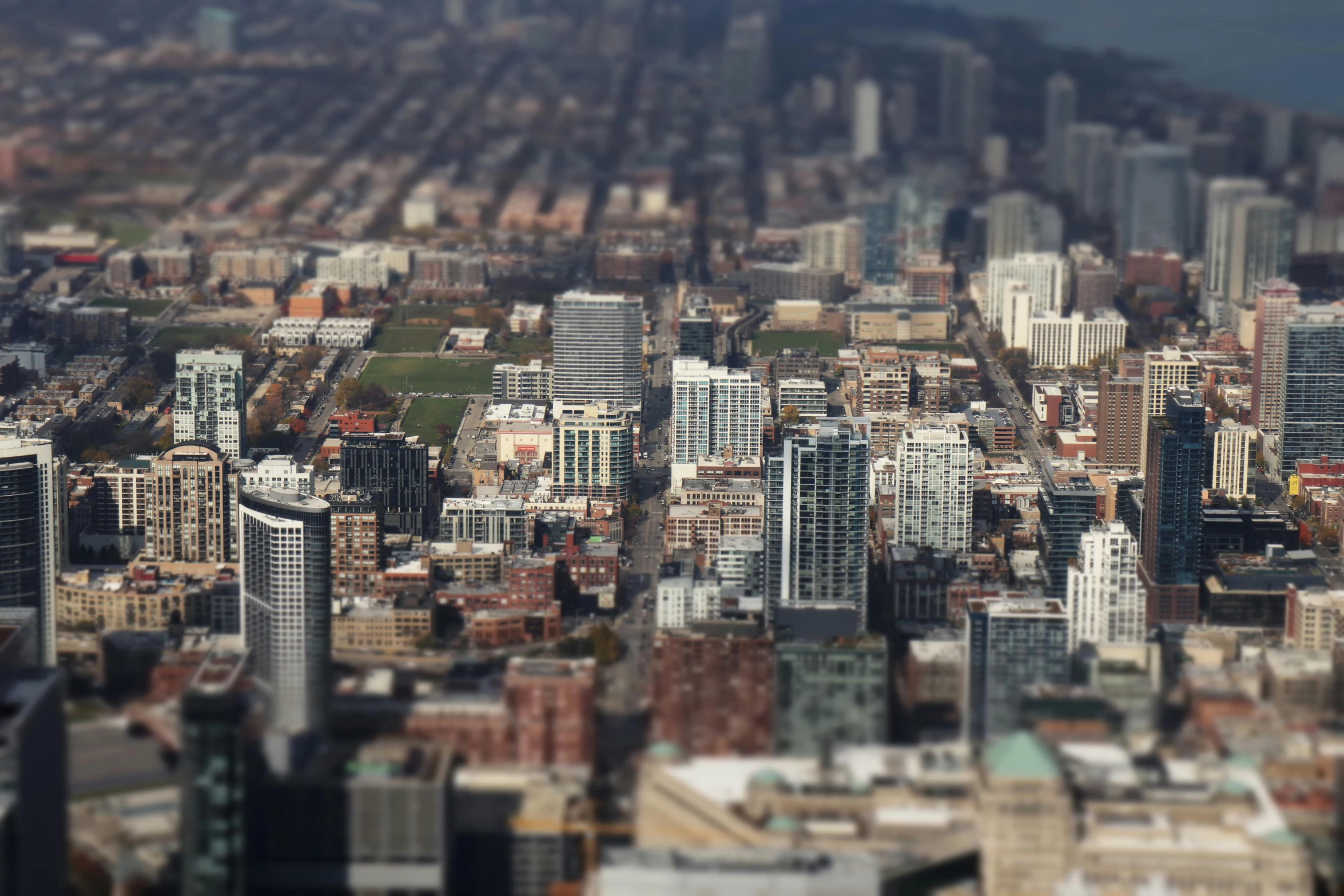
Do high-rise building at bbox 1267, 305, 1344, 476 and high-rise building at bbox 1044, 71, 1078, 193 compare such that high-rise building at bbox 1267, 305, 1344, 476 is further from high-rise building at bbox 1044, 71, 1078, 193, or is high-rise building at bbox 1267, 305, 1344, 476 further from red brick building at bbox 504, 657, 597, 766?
high-rise building at bbox 1044, 71, 1078, 193

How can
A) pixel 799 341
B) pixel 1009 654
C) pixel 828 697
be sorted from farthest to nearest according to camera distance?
pixel 799 341 → pixel 1009 654 → pixel 828 697

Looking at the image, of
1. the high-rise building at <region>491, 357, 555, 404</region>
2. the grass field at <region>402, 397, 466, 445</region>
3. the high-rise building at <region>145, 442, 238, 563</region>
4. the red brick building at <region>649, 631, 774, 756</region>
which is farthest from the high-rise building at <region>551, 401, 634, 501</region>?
the red brick building at <region>649, 631, 774, 756</region>

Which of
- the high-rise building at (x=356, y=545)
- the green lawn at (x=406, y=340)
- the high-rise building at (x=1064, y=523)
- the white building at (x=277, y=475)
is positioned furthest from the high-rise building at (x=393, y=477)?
the green lawn at (x=406, y=340)

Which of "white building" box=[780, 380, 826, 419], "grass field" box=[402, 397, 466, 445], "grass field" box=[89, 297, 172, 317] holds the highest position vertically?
"grass field" box=[89, 297, 172, 317]

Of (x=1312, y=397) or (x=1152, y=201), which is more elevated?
(x=1152, y=201)

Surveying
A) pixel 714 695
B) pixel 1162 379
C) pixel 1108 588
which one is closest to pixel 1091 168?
pixel 1162 379

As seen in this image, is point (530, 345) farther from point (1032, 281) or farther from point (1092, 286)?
point (1092, 286)
